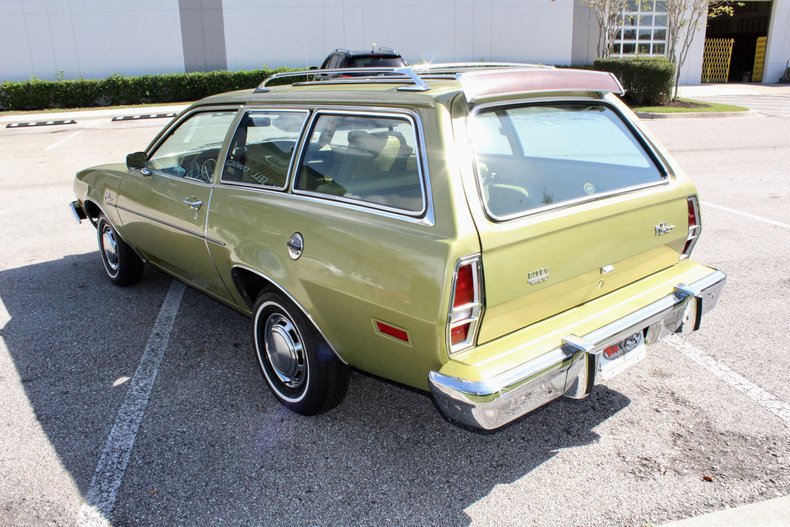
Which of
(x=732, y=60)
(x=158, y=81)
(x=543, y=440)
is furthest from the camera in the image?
(x=732, y=60)

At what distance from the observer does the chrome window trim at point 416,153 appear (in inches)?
110

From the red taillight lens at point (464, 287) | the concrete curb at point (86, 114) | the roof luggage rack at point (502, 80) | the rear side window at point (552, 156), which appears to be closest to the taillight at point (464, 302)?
the red taillight lens at point (464, 287)

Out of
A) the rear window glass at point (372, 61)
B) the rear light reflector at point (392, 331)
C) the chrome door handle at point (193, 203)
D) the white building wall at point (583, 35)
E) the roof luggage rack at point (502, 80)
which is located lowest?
the rear light reflector at point (392, 331)

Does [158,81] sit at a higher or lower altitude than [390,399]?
higher

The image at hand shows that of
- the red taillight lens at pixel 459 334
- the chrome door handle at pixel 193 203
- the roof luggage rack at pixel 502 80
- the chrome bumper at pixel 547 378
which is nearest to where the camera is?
the chrome bumper at pixel 547 378

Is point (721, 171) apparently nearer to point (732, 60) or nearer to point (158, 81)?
point (158, 81)

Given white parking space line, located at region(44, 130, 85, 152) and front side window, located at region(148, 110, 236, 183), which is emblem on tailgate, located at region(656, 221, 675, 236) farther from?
white parking space line, located at region(44, 130, 85, 152)

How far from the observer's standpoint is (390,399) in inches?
148

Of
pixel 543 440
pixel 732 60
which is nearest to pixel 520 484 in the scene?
pixel 543 440

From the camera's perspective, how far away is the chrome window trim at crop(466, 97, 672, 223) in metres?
2.84

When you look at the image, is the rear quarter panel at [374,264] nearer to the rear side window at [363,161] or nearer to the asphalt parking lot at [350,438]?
the rear side window at [363,161]

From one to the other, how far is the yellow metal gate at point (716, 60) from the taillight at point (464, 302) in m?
34.2

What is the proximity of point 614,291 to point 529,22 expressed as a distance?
2674 centimetres

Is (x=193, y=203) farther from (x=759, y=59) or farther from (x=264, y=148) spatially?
(x=759, y=59)
